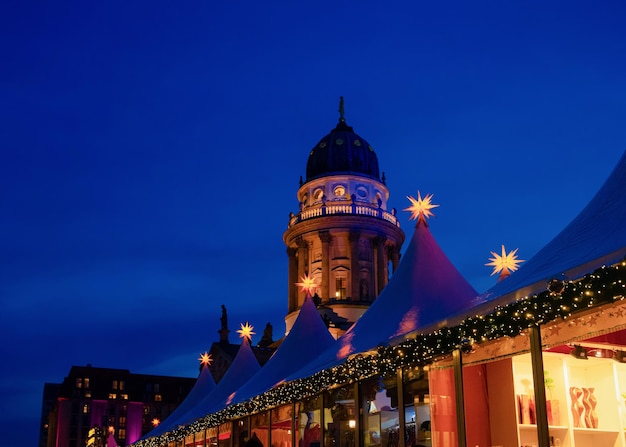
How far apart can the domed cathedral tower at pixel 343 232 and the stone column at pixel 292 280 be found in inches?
3.4

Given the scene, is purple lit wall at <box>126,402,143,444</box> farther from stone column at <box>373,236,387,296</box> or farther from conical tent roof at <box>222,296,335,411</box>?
conical tent roof at <box>222,296,335,411</box>

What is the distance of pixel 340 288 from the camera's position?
222 ft

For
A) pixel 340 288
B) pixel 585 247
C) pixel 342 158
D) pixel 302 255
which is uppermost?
pixel 342 158

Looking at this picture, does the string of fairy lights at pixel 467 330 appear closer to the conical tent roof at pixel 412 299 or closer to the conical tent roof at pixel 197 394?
the conical tent roof at pixel 412 299

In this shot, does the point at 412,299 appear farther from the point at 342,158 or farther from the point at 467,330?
the point at 342,158

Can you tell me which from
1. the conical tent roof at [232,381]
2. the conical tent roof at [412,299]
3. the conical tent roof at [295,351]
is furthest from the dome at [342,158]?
the conical tent roof at [412,299]

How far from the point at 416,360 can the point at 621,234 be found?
4.20 m

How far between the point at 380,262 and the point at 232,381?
40874mm

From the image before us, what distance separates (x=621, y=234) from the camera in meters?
9.25

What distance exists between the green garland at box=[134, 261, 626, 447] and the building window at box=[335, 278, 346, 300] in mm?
48898

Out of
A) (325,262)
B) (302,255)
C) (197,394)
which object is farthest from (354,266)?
(197,394)

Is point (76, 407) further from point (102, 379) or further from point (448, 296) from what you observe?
point (448, 296)

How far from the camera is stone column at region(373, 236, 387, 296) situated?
68.6 m

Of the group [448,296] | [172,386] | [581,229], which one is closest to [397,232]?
[172,386]
